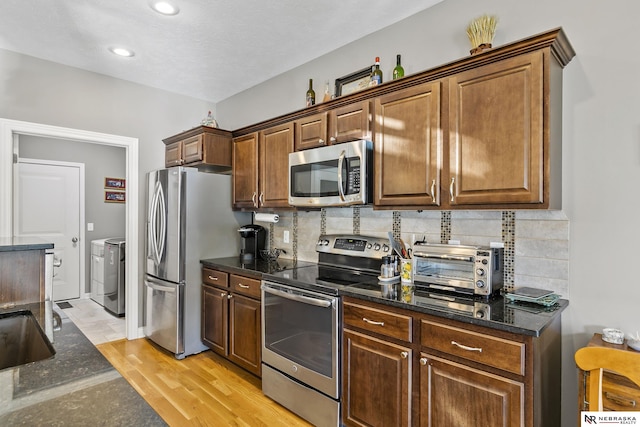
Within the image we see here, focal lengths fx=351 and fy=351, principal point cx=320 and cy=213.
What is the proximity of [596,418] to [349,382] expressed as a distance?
53.6 inches

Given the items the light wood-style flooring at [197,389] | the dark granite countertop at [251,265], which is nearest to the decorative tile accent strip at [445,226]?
the dark granite countertop at [251,265]

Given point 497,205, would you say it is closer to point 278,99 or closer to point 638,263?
point 638,263

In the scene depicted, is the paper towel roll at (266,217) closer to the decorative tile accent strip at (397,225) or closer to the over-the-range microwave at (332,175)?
the over-the-range microwave at (332,175)

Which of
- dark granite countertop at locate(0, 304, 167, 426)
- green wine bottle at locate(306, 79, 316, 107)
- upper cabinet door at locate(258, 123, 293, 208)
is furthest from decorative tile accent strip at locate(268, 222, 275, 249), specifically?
dark granite countertop at locate(0, 304, 167, 426)

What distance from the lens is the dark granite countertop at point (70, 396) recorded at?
27.3 inches

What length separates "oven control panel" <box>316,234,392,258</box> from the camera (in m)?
2.58

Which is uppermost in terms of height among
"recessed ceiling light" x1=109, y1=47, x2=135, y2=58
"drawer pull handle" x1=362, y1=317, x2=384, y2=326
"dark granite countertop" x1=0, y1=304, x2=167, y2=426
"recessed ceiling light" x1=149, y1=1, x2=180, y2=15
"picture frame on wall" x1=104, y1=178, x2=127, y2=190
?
"recessed ceiling light" x1=109, y1=47, x2=135, y2=58

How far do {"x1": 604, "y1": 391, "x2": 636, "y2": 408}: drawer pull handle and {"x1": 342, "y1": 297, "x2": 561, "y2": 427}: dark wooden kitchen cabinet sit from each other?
22 cm

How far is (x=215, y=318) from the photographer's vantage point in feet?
10.5

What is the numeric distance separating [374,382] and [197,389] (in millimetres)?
1546

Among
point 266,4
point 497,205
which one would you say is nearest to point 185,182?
point 266,4

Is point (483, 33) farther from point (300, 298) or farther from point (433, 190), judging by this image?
point (300, 298)

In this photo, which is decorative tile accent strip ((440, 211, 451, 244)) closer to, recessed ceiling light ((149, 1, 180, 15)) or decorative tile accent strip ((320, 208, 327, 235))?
decorative tile accent strip ((320, 208, 327, 235))

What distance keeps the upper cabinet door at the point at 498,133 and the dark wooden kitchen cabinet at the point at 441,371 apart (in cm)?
68
